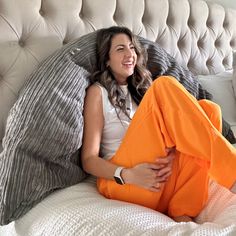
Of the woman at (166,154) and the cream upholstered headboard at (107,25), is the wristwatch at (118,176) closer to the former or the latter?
the woman at (166,154)

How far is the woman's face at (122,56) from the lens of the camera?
138 centimetres

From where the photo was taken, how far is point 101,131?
1245mm

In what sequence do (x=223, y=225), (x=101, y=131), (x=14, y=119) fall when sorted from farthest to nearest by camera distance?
(x=101, y=131) → (x=14, y=119) → (x=223, y=225)

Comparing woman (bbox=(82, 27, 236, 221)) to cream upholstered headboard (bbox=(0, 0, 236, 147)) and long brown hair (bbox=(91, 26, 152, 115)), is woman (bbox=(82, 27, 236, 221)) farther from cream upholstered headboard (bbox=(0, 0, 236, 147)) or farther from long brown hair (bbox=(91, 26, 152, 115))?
cream upholstered headboard (bbox=(0, 0, 236, 147))

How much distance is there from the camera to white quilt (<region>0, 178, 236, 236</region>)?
0.83 metres

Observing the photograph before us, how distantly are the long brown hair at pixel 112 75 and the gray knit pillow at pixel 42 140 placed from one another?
5.0 inches

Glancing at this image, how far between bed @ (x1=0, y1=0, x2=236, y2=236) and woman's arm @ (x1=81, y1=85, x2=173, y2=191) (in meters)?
0.07

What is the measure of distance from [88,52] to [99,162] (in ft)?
1.43

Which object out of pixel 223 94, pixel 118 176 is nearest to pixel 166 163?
pixel 118 176

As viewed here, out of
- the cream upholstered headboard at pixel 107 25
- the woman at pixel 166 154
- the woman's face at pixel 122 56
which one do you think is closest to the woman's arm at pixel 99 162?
the woman at pixel 166 154

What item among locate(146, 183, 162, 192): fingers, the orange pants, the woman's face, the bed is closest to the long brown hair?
A: the woman's face

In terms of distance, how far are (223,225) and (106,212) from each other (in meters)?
0.27

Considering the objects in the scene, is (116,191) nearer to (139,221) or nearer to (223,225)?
(139,221)

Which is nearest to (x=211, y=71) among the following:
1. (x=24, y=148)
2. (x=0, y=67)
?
(x=0, y=67)
